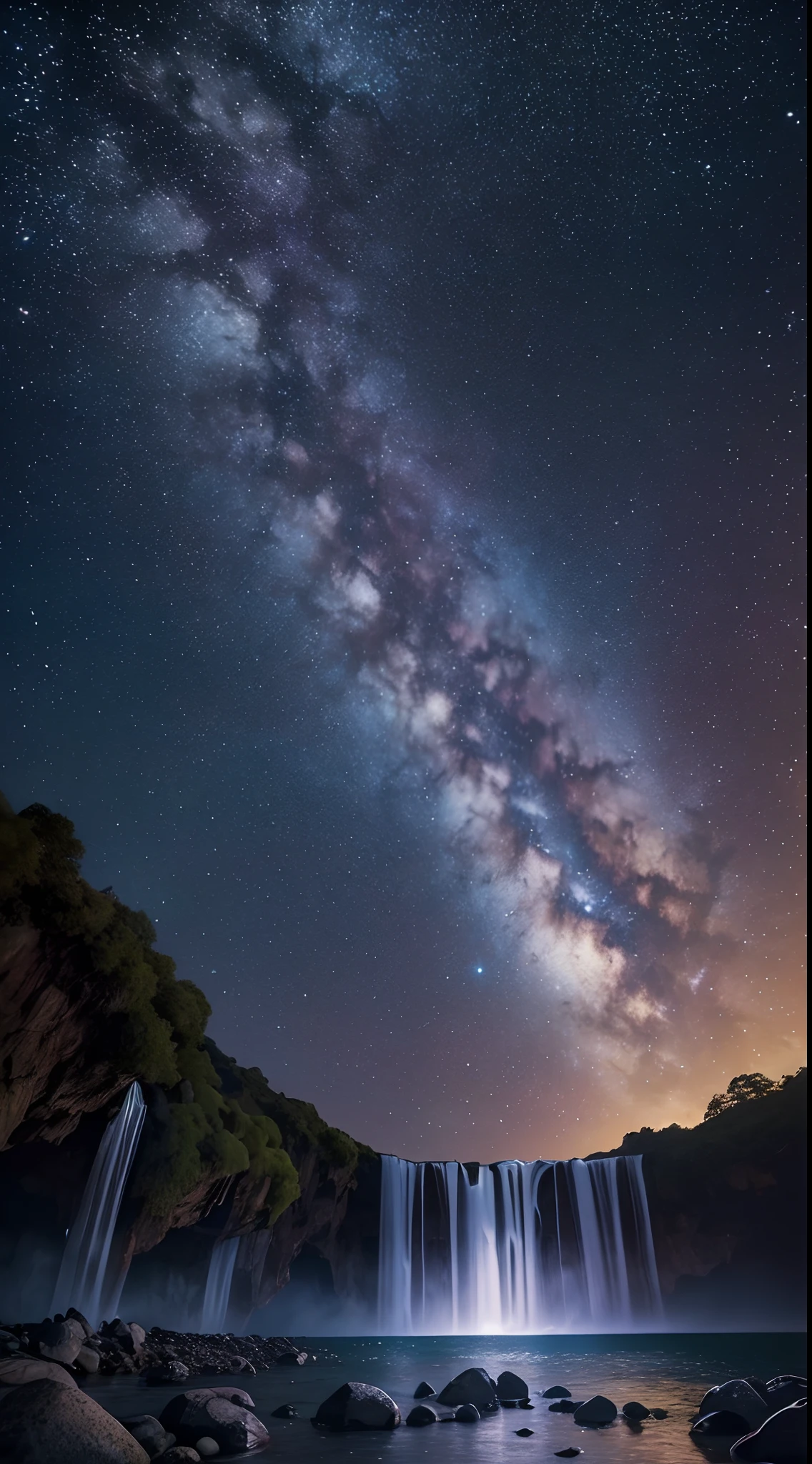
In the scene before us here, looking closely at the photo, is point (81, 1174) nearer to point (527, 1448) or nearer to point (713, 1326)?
point (527, 1448)

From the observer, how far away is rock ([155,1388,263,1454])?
12703 millimetres

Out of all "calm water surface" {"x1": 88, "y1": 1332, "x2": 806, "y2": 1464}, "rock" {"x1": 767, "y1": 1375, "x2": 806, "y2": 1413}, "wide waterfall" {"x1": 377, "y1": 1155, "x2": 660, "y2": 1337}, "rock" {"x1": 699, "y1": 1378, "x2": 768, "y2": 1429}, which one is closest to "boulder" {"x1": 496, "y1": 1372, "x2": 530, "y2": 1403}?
"calm water surface" {"x1": 88, "y1": 1332, "x2": 806, "y2": 1464}

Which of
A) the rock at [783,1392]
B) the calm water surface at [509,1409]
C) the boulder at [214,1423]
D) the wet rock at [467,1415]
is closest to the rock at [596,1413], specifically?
the calm water surface at [509,1409]

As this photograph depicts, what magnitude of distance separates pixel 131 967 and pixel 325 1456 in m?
15.4

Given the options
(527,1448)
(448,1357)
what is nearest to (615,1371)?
(448,1357)

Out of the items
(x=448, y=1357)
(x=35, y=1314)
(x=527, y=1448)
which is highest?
(x=527, y=1448)

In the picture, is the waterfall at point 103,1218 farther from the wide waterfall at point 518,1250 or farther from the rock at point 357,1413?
the wide waterfall at point 518,1250

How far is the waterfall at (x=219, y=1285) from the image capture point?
43406 mm

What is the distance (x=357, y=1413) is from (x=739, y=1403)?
7.44m

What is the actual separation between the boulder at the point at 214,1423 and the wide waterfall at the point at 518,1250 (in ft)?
183

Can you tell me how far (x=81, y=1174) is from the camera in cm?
3198

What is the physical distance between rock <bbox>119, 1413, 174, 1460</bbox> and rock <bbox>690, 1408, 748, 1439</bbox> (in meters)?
9.37

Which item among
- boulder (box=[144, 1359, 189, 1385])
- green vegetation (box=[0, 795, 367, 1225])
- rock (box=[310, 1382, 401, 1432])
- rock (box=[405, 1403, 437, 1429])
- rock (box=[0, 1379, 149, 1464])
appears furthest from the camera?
green vegetation (box=[0, 795, 367, 1225])

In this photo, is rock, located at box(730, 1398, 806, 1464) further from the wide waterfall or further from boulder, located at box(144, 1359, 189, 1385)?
the wide waterfall
